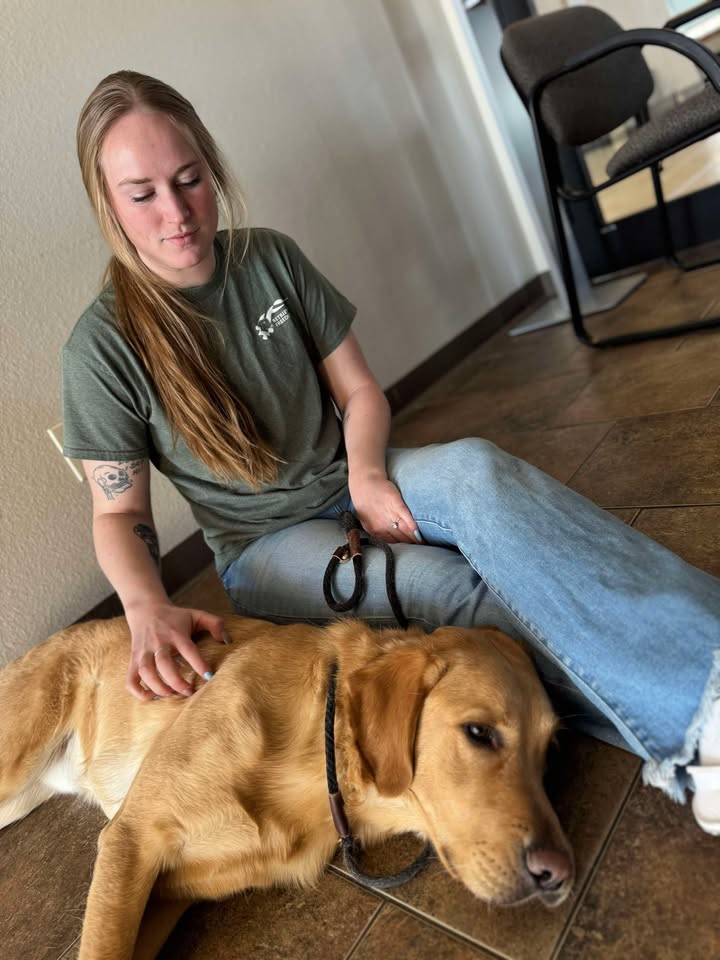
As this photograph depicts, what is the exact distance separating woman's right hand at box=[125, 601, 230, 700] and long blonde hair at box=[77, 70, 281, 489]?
39cm

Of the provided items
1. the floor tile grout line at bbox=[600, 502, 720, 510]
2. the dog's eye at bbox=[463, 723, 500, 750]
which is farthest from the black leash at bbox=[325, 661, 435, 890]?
the floor tile grout line at bbox=[600, 502, 720, 510]

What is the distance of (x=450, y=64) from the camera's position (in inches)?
155

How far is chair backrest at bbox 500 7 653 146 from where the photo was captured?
117 inches

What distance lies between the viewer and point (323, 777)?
3.89 feet

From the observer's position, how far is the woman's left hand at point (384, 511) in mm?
1569

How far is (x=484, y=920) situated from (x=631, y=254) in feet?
12.8

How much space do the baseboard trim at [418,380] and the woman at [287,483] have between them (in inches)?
31.5

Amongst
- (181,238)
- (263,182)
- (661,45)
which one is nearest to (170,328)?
(181,238)

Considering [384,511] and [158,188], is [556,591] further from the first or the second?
[158,188]

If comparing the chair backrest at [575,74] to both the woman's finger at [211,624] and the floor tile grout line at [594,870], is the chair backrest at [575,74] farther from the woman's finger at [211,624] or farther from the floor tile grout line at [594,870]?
the floor tile grout line at [594,870]

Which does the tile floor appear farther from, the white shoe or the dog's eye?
the dog's eye

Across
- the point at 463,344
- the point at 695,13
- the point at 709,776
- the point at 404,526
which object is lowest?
the point at 463,344

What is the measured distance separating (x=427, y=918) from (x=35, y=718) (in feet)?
3.28

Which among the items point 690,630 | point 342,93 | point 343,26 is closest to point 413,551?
point 690,630
